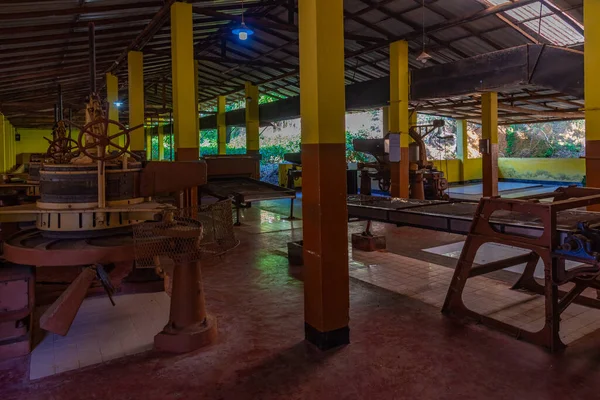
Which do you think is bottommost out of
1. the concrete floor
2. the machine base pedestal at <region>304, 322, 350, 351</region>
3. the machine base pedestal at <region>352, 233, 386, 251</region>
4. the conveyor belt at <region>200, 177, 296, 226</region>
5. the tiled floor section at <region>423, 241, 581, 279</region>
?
the concrete floor

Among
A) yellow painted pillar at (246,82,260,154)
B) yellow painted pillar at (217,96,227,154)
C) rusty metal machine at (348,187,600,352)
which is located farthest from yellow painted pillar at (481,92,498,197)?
yellow painted pillar at (217,96,227,154)

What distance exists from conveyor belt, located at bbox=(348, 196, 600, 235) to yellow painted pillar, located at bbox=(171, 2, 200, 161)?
3.08m

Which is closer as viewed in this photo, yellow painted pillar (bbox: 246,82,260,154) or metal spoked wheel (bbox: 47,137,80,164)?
metal spoked wheel (bbox: 47,137,80,164)

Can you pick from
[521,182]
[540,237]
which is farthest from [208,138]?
[540,237]

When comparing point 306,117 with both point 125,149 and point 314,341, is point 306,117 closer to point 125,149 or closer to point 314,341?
point 125,149

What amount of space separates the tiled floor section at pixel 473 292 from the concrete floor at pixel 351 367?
32 centimetres

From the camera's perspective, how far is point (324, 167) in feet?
11.2

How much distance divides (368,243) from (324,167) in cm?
360

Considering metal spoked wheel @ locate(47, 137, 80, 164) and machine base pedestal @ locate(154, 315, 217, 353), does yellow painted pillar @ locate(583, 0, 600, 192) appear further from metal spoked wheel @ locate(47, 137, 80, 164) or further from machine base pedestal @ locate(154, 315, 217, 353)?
metal spoked wheel @ locate(47, 137, 80, 164)

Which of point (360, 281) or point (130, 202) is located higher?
point (130, 202)

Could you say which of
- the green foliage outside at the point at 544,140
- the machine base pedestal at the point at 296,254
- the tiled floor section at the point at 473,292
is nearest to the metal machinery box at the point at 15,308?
the machine base pedestal at the point at 296,254

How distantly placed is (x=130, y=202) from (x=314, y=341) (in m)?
1.84

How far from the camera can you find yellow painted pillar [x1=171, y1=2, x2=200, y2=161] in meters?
7.48

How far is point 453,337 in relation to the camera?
3613mm
